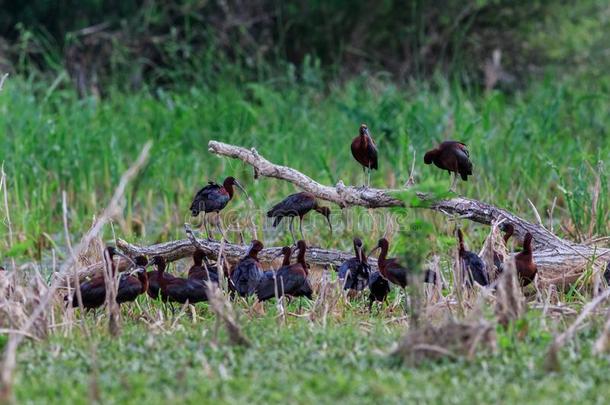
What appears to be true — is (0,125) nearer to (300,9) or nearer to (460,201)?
(460,201)

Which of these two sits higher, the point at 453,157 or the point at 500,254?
the point at 453,157

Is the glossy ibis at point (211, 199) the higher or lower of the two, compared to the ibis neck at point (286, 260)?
higher

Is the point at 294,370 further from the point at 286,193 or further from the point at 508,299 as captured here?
the point at 286,193

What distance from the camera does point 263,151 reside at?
909cm

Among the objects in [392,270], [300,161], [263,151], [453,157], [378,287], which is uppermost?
[453,157]

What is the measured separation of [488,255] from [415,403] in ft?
6.56

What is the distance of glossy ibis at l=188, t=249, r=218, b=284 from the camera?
6133 millimetres

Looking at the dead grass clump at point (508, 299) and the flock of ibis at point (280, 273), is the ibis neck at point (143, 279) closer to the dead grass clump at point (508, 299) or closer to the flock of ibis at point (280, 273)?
the flock of ibis at point (280, 273)

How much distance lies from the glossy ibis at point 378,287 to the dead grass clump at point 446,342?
1.63m

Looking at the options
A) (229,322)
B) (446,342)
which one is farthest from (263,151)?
(446,342)

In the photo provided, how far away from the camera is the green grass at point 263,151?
8562mm

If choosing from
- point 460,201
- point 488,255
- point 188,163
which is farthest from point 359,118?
point 488,255

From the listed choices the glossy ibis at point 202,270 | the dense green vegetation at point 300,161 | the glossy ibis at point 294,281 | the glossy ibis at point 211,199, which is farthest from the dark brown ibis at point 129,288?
the glossy ibis at point 211,199

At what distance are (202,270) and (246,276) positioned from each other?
257 mm
